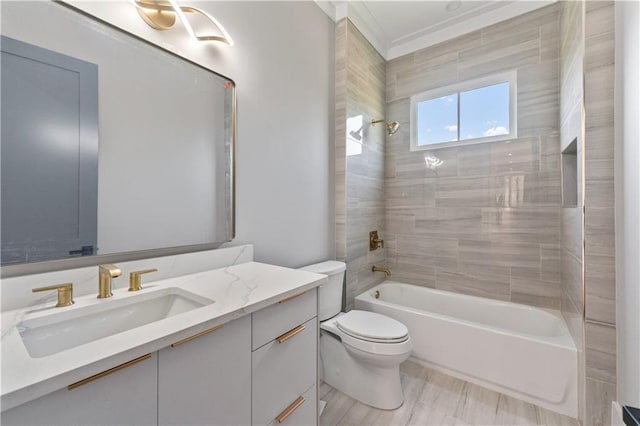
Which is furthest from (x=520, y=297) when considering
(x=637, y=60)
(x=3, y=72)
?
(x=3, y=72)

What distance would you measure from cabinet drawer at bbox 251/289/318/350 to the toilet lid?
0.60 m

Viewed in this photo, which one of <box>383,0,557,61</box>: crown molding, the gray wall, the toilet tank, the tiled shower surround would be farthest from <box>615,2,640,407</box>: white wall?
the gray wall

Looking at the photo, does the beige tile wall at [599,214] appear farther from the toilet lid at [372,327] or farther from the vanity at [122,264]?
the vanity at [122,264]

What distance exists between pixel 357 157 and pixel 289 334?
1678 millimetres

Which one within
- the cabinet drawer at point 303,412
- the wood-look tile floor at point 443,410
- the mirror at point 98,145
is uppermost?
the mirror at point 98,145

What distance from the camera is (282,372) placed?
994mm

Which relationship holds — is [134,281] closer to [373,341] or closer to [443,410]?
[373,341]

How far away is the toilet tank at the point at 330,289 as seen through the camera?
178cm

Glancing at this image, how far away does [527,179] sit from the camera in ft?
6.91

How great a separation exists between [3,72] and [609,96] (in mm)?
2375

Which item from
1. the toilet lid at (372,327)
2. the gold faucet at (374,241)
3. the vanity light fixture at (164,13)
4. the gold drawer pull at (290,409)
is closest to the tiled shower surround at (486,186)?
the gold faucet at (374,241)

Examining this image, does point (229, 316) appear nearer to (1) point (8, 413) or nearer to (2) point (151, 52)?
(1) point (8, 413)

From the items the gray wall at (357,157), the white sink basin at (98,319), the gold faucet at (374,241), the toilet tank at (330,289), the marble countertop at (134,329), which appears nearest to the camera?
the marble countertop at (134,329)

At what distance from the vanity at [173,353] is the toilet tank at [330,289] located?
0.59m
